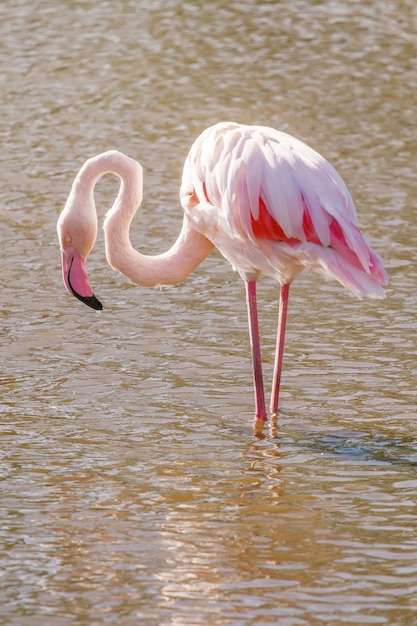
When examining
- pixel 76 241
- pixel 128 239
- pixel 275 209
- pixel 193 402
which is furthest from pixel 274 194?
pixel 193 402

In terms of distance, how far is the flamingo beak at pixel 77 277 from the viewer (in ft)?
21.3

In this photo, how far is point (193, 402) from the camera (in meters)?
6.66

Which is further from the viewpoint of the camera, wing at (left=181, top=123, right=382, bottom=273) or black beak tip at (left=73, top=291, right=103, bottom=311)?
black beak tip at (left=73, top=291, right=103, bottom=311)

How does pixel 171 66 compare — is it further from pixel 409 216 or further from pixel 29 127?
pixel 409 216

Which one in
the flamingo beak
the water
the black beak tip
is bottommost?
the water

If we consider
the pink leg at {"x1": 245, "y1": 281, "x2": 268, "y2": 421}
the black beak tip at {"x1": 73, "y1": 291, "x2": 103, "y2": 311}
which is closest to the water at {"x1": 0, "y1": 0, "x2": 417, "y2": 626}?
the pink leg at {"x1": 245, "y1": 281, "x2": 268, "y2": 421}

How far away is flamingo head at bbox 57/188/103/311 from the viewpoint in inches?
252

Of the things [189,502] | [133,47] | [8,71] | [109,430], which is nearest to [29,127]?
[8,71]

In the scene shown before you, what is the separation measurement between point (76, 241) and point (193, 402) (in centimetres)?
98

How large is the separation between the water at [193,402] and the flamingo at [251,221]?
0.53 metres

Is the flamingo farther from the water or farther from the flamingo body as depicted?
the water

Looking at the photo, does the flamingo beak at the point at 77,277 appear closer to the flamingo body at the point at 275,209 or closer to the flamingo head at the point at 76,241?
the flamingo head at the point at 76,241

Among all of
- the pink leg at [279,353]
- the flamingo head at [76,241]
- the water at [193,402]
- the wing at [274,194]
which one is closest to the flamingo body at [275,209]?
the wing at [274,194]

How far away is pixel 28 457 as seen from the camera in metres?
5.97
